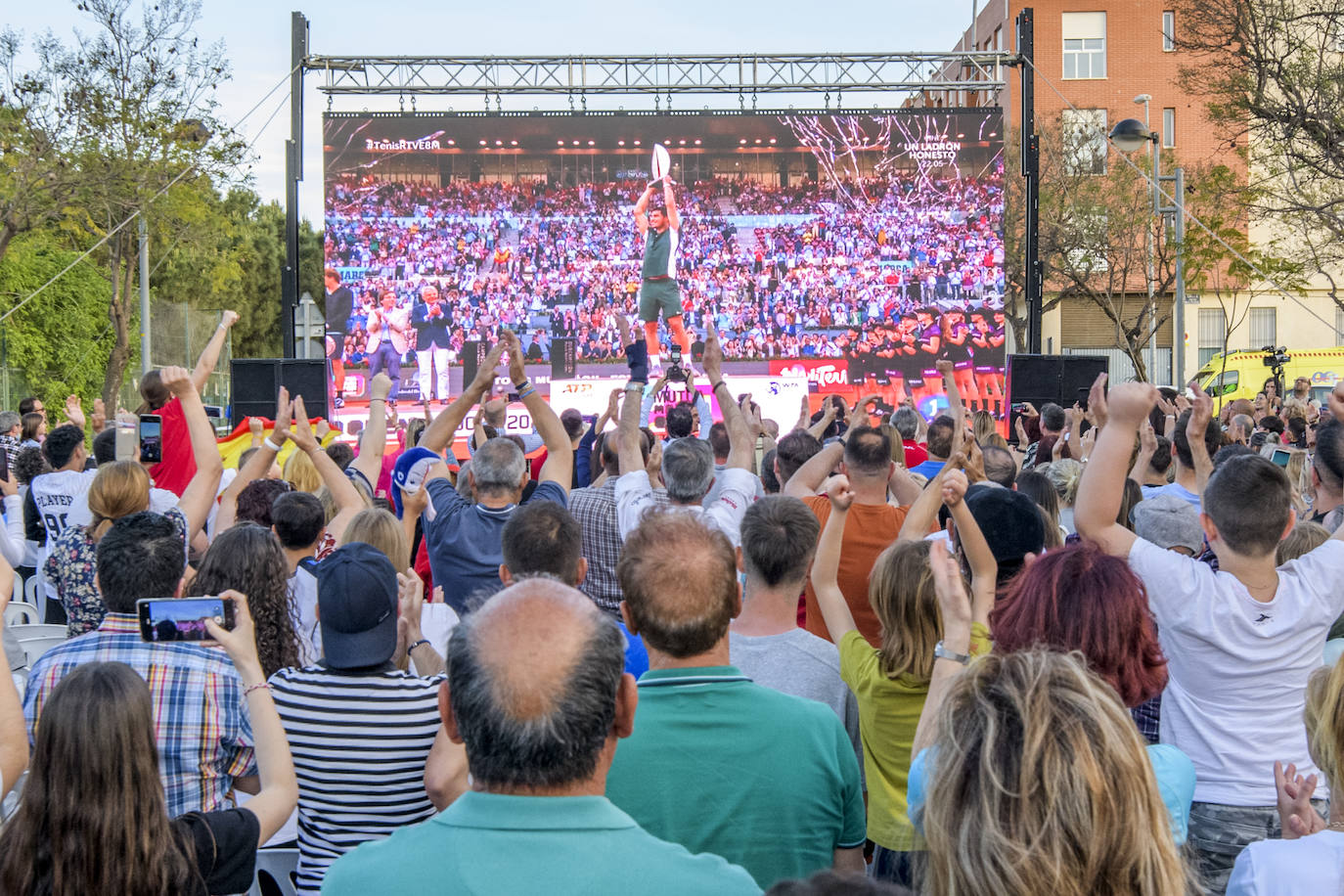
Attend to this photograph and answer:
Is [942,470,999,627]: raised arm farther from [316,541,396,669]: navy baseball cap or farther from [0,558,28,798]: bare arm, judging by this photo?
[0,558,28,798]: bare arm

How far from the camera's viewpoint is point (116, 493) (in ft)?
13.1

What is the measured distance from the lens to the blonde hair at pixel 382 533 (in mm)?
3760

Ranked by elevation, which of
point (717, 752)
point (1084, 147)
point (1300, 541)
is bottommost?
point (717, 752)

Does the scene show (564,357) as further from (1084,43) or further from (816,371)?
(1084,43)

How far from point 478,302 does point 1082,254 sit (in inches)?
723

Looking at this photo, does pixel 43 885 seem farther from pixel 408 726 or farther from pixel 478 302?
pixel 478 302

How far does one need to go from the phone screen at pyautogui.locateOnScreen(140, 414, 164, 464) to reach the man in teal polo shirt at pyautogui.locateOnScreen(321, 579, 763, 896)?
4.37 meters

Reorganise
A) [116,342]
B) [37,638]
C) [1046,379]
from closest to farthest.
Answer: [37,638] → [1046,379] → [116,342]

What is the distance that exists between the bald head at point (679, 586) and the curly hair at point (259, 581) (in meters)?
1.36

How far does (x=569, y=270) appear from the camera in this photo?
66.1 feet

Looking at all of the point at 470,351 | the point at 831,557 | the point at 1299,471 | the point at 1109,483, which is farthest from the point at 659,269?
the point at 1109,483

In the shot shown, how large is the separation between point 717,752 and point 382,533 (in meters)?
1.79

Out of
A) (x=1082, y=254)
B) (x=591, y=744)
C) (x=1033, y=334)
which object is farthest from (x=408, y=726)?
(x=1082, y=254)

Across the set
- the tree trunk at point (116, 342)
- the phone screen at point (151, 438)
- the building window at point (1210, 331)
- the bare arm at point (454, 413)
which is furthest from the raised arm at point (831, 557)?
the building window at point (1210, 331)
